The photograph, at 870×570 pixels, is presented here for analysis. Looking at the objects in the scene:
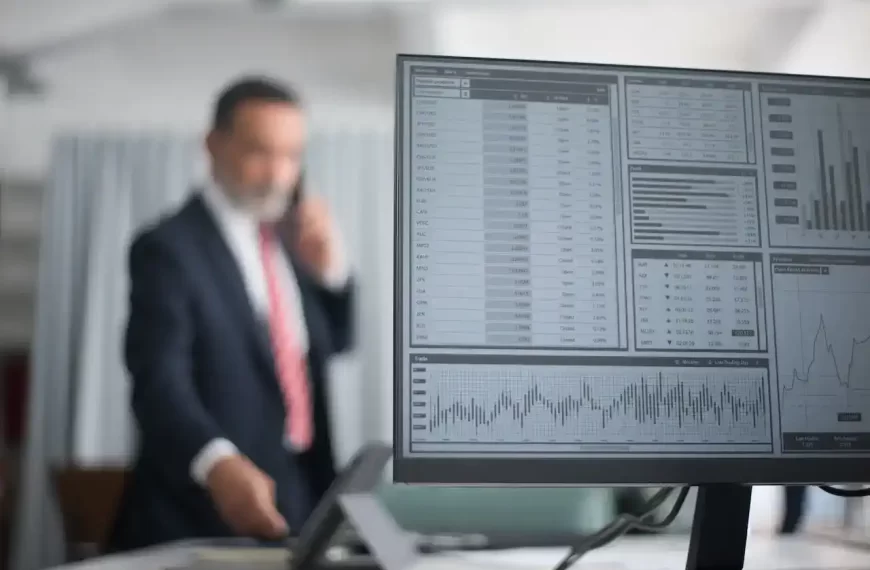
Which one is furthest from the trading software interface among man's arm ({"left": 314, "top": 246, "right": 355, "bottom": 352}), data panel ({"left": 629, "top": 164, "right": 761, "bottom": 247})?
man's arm ({"left": 314, "top": 246, "right": 355, "bottom": 352})

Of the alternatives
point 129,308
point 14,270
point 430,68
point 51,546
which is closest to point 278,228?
point 129,308

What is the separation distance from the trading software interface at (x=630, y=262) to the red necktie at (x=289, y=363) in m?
1.68

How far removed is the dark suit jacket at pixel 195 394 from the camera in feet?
6.91

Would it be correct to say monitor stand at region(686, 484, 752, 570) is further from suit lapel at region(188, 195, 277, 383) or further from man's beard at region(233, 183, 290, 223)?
man's beard at region(233, 183, 290, 223)

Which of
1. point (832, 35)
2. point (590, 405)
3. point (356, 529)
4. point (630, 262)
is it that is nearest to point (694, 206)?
point (630, 262)

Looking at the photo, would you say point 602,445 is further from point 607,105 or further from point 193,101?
point 193,101

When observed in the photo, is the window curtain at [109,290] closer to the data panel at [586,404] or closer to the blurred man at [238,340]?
the blurred man at [238,340]

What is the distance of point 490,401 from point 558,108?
0.82 ft

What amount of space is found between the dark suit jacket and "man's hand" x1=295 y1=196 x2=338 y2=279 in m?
0.23

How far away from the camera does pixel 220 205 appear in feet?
7.54

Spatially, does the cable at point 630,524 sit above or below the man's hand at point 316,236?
below

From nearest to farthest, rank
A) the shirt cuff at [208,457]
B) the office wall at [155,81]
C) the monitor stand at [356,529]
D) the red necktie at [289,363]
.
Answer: the monitor stand at [356,529] → the shirt cuff at [208,457] → the red necktie at [289,363] → the office wall at [155,81]

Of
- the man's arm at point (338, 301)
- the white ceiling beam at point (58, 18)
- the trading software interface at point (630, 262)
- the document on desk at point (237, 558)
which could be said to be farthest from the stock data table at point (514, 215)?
the white ceiling beam at point (58, 18)

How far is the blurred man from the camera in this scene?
2105 millimetres
